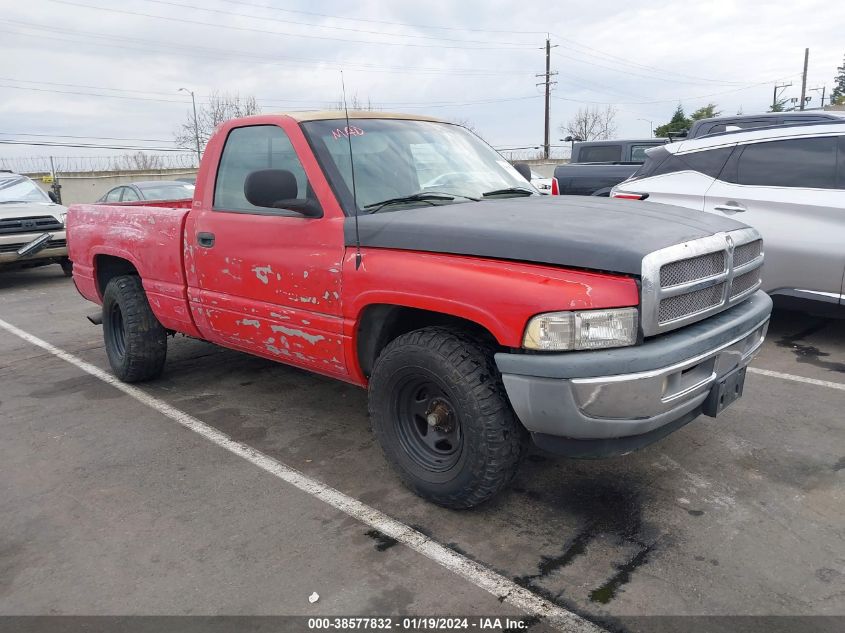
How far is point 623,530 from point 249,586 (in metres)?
1.62

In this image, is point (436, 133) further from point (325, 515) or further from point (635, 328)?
point (325, 515)

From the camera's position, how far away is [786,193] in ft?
18.7

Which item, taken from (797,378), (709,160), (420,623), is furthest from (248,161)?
(709,160)

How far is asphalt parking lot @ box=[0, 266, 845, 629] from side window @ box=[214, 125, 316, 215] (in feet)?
4.74

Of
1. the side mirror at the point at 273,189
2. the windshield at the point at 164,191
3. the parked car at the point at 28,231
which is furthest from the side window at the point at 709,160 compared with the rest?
the parked car at the point at 28,231

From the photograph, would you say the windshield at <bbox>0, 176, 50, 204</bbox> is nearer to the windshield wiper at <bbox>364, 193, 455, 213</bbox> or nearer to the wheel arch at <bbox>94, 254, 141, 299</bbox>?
the wheel arch at <bbox>94, 254, 141, 299</bbox>

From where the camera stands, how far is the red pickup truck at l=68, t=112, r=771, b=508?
2615 mm

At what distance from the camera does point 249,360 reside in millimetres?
5805

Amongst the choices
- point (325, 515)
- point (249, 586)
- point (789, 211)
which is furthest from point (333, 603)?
point (789, 211)

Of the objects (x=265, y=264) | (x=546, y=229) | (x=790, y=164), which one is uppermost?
(x=790, y=164)

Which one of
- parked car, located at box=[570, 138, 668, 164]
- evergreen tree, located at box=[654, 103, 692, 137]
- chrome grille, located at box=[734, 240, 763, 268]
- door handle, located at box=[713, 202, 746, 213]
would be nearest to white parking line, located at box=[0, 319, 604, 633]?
chrome grille, located at box=[734, 240, 763, 268]

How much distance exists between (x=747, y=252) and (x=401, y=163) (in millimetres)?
1868

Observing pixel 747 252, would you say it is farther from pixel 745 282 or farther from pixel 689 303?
pixel 689 303

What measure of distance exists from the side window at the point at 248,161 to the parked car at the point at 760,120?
5.61 metres
